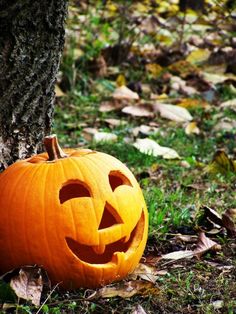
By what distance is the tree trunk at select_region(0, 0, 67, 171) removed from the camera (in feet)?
9.24

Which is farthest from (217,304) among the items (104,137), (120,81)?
(120,81)

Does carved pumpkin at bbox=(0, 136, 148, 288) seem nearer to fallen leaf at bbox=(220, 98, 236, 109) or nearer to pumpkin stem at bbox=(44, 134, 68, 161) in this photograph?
pumpkin stem at bbox=(44, 134, 68, 161)

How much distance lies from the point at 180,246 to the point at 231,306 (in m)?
0.63

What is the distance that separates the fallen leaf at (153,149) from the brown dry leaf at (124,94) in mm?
1130

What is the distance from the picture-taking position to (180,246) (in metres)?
2.99

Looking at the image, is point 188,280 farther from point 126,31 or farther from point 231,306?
point 126,31

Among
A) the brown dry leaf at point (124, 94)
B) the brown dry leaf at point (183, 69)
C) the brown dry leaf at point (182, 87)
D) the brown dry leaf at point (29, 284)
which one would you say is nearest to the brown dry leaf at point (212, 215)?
the brown dry leaf at point (29, 284)

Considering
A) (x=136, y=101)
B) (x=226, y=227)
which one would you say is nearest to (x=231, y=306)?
(x=226, y=227)

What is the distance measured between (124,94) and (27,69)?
2649 millimetres

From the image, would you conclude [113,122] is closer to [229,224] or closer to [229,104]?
[229,104]

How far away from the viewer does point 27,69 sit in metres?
2.91

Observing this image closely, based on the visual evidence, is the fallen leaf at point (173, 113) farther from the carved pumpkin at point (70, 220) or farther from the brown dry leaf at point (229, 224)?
the carved pumpkin at point (70, 220)

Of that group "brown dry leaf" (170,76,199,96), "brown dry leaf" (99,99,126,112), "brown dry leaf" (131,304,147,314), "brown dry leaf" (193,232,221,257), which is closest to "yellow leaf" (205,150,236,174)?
"brown dry leaf" (193,232,221,257)

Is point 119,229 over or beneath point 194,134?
over
